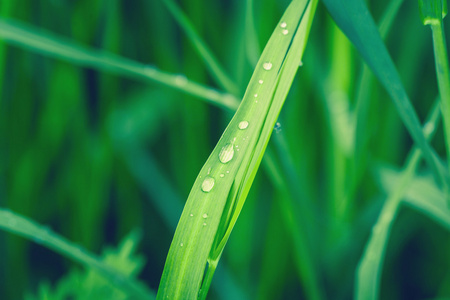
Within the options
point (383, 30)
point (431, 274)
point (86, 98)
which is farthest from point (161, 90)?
point (431, 274)

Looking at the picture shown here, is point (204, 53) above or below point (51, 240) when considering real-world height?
above

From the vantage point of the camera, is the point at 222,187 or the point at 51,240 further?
the point at 51,240

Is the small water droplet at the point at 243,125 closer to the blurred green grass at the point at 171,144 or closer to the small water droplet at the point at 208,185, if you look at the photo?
the small water droplet at the point at 208,185

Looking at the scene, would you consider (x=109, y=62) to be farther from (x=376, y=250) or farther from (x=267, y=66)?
(x=376, y=250)

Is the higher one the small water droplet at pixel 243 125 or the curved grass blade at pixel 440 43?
the curved grass blade at pixel 440 43

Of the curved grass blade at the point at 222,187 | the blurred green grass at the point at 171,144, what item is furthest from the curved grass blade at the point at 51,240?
the blurred green grass at the point at 171,144

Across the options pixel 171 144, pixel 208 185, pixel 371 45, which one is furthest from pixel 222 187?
pixel 171 144
